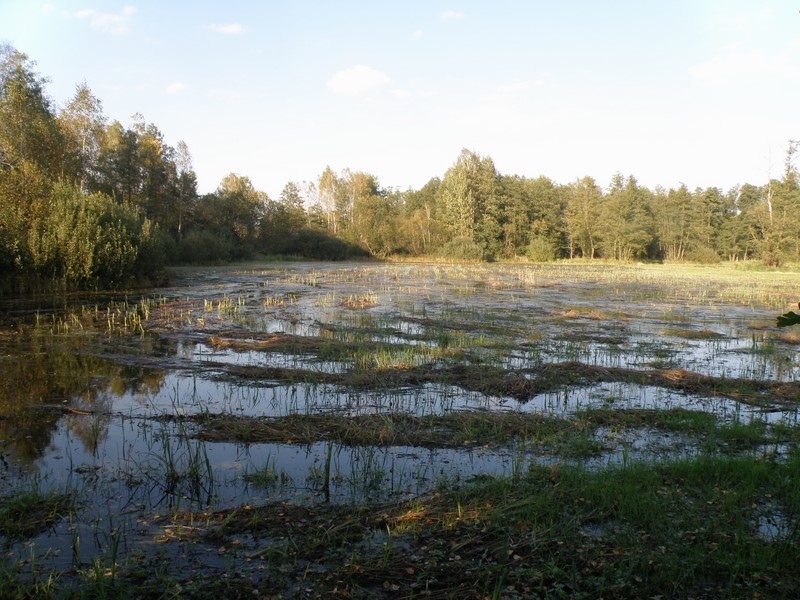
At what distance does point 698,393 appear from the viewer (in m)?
9.23

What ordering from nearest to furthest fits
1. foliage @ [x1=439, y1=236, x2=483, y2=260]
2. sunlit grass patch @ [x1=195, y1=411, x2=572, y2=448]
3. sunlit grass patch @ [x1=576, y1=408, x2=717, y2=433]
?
sunlit grass patch @ [x1=195, y1=411, x2=572, y2=448] → sunlit grass patch @ [x1=576, y1=408, x2=717, y2=433] → foliage @ [x1=439, y1=236, x2=483, y2=260]

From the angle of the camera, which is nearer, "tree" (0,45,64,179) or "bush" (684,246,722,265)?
"tree" (0,45,64,179)

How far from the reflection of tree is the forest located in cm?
1306

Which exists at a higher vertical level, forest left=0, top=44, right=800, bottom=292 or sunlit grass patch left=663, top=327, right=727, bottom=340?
forest left=0, top=44, right=800, bottom=292

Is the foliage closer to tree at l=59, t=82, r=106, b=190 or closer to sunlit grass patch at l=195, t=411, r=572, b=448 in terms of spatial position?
tree at l=59, t=82, r=106, b=190

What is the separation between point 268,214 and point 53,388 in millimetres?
59547

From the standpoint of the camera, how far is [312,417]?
25.0 ft

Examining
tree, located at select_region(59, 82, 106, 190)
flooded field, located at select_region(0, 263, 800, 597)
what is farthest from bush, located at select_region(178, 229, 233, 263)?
flooded field, located at select_region(0, 263, 800, 597)

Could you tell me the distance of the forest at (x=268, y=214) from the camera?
25.5m

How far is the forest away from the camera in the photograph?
2555 cm

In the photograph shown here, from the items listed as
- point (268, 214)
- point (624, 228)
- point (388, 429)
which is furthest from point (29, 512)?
point (624, 228)

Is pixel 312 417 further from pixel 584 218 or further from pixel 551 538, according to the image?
pixel 584 218

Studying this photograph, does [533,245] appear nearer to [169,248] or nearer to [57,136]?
[169,248]

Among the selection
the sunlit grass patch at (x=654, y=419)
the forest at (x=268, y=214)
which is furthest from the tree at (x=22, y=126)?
the sunlit grass patch at (x=654, y=419)
